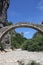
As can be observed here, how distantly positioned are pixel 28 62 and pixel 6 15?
4007cm

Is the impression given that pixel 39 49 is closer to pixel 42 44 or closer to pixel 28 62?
pixel 42 44

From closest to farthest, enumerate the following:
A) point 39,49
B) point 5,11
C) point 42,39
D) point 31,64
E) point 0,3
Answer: point 31,64 < point 39,49 < point 42,39 < point 0,3 < point 5,11

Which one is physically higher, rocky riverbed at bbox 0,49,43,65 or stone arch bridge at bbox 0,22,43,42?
stone arch bridge at bbox 0,22,43,42

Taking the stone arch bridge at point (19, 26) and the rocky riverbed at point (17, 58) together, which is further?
the stone arch bridge at point (19, 26)

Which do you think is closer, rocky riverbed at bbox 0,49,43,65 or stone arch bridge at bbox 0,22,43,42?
rocky riverbed at bbox 0,49,43,65

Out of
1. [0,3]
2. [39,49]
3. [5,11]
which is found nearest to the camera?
[39,49]

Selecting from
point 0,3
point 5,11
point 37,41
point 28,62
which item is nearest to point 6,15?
point 5,11

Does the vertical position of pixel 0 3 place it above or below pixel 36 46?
above

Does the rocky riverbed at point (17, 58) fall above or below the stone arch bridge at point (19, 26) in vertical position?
below

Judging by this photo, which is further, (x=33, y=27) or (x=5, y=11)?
(x=5, y=11)

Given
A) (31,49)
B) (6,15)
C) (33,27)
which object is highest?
(6,15)

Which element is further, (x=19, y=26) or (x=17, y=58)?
(x=19, y=26)

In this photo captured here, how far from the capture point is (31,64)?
28.5 ft

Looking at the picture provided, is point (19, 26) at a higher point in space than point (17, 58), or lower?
higher
